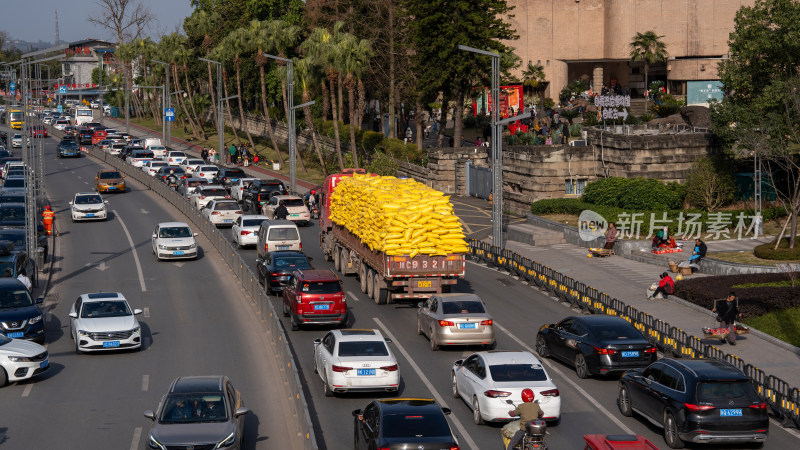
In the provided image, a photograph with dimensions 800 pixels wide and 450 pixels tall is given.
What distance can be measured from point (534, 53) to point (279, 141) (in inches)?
1097

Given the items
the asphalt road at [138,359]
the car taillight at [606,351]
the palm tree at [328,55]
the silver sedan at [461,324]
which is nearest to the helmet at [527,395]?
the asphalt road at [138,359]

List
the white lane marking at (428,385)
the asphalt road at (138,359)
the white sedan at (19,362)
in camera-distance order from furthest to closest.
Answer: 1. the white sedan at (19,362)
2. the asphalt road at (138,359)
3. the white lane marking at (428,385)

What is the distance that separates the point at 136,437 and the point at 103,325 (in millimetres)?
8065

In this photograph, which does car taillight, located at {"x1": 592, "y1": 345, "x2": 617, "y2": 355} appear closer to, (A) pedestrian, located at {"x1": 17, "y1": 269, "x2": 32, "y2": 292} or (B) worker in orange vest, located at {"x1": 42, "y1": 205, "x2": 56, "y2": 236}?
(A) pedestrian, located at {"x1": 17, "y1": 269, "x2": 32, "y2": 292}

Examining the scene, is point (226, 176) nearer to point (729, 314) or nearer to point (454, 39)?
point (454, 39)

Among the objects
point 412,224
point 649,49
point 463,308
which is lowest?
point 463,308

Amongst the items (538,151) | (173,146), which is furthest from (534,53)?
(538,151)

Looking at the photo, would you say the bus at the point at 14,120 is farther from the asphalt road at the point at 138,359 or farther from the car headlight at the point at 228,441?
the car headlight at the point at 228,441

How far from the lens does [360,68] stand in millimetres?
70250

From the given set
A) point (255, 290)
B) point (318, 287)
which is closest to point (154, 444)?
point (318, 287)

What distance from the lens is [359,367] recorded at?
21812mm

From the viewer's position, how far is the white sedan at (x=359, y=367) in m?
21.8

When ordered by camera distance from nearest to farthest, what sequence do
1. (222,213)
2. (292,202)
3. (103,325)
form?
(103,325) < (222,213) < (292,202)

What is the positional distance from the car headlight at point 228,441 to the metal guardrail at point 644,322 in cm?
1150
